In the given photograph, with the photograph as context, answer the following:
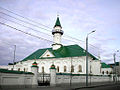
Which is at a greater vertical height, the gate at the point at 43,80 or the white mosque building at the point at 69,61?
the white mosque building at the point at 69,61

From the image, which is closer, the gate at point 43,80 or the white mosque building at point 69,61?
the gate at point 43,80

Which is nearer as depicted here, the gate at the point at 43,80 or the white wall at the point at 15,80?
the white wall at the point at 15,80

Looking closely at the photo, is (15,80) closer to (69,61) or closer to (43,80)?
(43,80)

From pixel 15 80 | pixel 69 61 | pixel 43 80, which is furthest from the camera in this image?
pixel 69 61

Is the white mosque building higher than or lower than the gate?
higher

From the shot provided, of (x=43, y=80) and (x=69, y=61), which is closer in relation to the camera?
(x=43, y=80)

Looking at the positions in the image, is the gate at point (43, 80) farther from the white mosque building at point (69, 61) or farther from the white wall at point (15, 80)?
the white mosque building at point (69, 61)

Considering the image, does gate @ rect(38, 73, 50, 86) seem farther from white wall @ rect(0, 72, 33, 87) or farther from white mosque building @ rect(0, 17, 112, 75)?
white mosque building @ rect(0, 17, 112, 75)

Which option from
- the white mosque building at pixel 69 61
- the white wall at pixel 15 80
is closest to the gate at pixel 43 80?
the white wall at pixel 15 80

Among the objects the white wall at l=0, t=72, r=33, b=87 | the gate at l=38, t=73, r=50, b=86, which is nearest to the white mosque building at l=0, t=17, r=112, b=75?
the gate at l=38, t=73, r=50, b=86

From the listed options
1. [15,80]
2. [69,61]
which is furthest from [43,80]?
[69,61]

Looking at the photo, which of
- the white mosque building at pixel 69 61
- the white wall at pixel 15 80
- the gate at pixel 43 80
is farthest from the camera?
the white mosque building at pixel 69 61

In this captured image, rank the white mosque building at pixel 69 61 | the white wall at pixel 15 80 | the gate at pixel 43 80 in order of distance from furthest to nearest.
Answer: the white mosque building at pixel 69 61, the gate at pixel 43 80, the white wall at pixel 15 80

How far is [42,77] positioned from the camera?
21.8 metres
